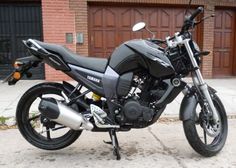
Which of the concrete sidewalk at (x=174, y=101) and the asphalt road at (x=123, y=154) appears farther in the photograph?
the concrete sidewalk at (x=174, y=101)

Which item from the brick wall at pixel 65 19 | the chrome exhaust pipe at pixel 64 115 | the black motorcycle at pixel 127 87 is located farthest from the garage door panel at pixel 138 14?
the chrome exhaust pipe at pixel 64 115

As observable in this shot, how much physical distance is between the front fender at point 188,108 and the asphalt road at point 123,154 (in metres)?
0.50

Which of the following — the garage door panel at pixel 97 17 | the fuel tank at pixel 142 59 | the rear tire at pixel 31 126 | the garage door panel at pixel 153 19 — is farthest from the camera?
the garage door panel at pixel 153 19

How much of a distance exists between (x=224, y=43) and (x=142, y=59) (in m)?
7.63

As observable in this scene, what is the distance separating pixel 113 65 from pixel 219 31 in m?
7.57

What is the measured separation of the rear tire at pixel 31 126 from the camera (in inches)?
142

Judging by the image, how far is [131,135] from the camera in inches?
175

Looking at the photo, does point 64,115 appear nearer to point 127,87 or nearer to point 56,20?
point 127,87

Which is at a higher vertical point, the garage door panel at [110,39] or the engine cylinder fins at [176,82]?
the garage door panel at [110,39]

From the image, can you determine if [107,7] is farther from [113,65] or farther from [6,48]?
[113,65]

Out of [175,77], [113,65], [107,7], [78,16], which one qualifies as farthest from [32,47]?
[107,7]

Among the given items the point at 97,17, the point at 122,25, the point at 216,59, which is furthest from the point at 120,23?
the point at 216,59

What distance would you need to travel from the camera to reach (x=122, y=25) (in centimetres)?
941

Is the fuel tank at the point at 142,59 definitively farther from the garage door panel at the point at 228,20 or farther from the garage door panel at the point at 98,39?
the garage door panel at the point at 228,20
